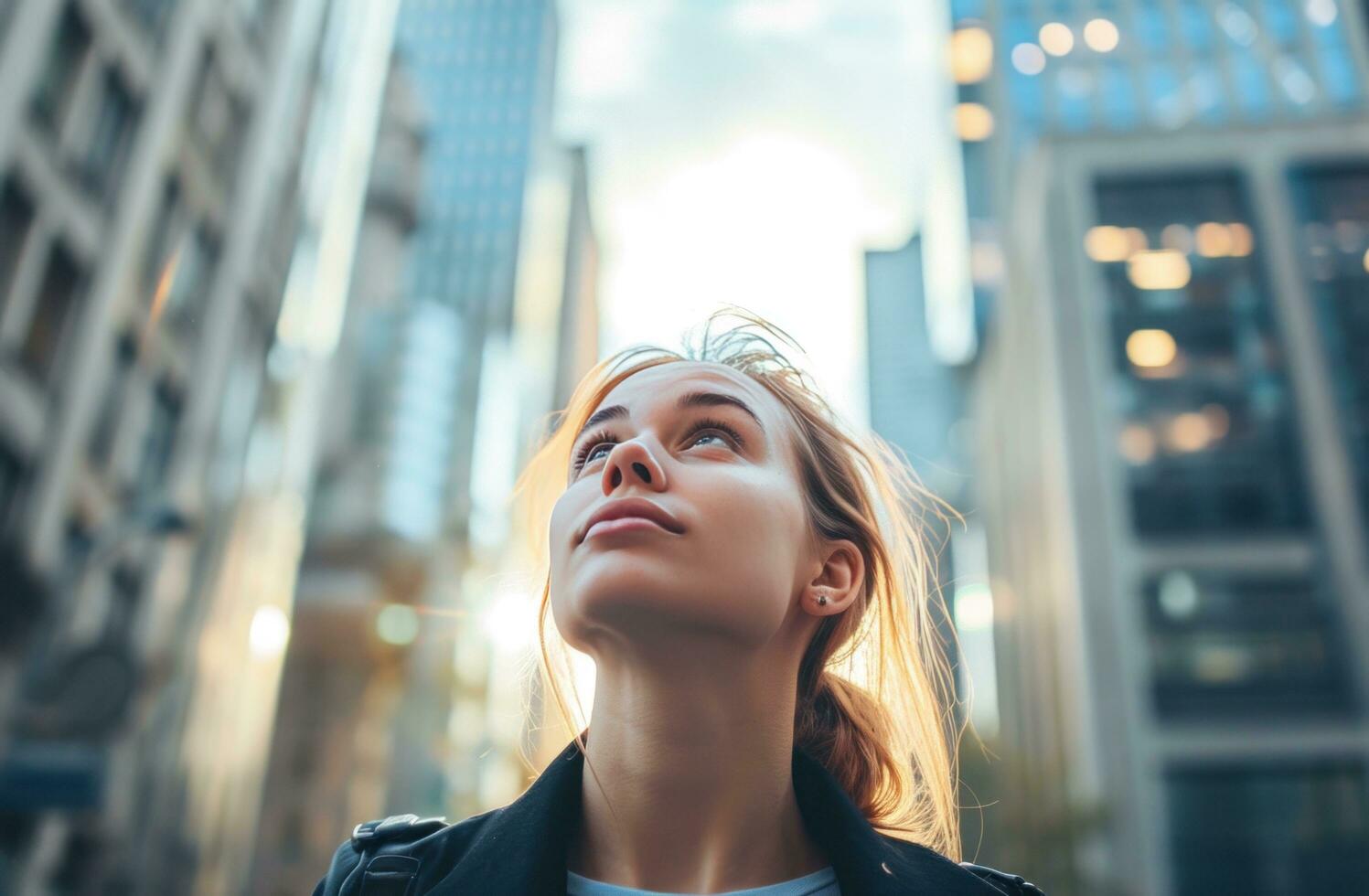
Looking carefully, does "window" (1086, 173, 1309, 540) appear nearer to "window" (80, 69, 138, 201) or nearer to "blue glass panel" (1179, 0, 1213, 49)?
"blue glass panel" (1179, 0, 1213, 49)

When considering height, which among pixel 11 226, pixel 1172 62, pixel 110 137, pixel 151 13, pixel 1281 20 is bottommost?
pixel 11 226

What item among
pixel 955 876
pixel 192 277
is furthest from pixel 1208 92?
pixel 955 876

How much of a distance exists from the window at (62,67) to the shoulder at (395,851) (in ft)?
30.0

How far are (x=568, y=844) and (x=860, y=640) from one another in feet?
2.47

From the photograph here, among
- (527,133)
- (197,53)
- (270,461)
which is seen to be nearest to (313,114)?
(197,53)

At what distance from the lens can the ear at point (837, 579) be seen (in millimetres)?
1830

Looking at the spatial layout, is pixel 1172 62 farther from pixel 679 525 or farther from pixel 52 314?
pixel 679 525

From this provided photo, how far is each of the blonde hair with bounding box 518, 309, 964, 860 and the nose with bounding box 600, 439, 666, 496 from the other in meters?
0.41

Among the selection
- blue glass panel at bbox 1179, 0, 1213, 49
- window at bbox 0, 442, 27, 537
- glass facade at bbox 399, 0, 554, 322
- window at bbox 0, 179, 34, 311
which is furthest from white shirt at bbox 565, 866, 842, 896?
glass facade at bbox 399, 0, 554, 322

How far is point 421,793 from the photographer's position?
2196 inches

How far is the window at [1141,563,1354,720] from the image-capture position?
28.5 meters

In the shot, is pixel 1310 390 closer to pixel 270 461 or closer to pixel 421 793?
pixel 270 461

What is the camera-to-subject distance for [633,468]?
65.0 inches

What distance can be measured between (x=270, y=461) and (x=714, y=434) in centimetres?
2499
